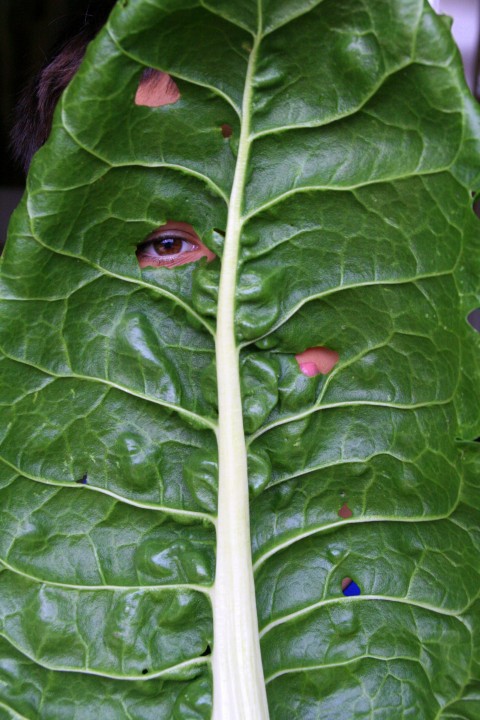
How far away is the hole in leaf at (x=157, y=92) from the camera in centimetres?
116

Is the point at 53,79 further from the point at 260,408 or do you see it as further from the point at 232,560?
the point at 232,560

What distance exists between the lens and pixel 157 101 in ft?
3.84

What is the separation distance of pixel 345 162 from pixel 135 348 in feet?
1.55

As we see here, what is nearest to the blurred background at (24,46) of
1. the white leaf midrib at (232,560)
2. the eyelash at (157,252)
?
the eyelash at (157,252)

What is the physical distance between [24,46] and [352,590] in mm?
2690

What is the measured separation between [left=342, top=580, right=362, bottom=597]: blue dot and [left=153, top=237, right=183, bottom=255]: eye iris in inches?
26.9

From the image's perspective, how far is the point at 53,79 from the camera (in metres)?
1.75

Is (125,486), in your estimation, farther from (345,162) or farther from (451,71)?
(451,71)

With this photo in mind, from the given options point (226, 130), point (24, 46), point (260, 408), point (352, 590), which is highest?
point (226, 130)

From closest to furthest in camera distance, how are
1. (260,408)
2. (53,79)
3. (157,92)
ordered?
(157,92), (260,408), (53,79)

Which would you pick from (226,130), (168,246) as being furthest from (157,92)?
(168,246)

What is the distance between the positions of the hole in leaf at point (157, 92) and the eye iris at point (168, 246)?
230mm

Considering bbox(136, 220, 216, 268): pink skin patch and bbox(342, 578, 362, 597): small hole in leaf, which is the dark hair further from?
bbox(342, 578, 362, 597): small hole in leaf

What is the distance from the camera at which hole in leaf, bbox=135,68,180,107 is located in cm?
116
